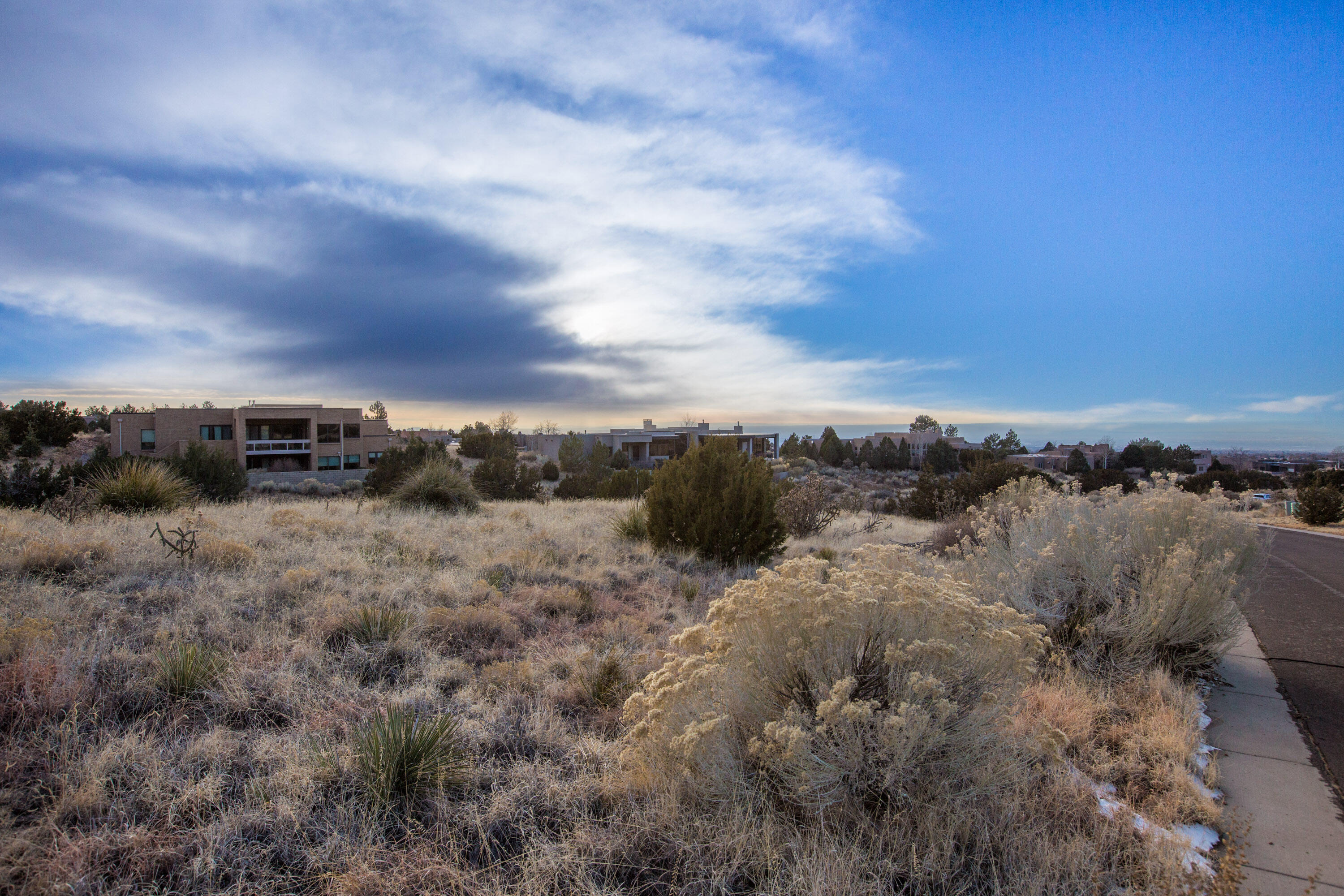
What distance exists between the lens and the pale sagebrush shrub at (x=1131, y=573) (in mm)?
5047

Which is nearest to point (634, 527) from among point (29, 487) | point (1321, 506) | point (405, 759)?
point (405, 759)

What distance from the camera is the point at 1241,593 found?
19.1 ft

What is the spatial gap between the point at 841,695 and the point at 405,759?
6.97 ft

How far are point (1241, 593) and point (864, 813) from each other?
5.41 m

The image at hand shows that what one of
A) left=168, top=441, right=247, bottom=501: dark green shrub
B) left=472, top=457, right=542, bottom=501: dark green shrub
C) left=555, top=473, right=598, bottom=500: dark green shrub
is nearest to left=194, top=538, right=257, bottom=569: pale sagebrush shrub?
left=168, top=441, right=247, bottom=501: dark green shrub

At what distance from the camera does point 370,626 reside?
5086 millimetres

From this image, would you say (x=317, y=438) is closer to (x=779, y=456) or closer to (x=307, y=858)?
(x=779, y=456)

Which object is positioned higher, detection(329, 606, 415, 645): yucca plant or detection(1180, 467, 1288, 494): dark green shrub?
detection(329, 606, 415, 645): yucca plant

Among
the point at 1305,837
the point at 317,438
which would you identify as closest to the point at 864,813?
the point at 1305,837

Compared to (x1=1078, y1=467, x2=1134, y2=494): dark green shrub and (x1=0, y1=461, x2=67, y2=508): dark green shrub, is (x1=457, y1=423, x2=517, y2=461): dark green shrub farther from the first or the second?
(x1=1078, y1=467, x2=1134, y2=494): dark green shrub

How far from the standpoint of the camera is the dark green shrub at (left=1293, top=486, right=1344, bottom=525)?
20.3 metres

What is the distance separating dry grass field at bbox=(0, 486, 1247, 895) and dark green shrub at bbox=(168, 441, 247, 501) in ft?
55.4

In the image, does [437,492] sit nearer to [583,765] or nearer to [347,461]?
[583,765]

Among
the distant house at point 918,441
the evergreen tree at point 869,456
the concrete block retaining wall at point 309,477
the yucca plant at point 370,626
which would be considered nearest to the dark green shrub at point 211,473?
the concrete block retaining wall at point 309,477
